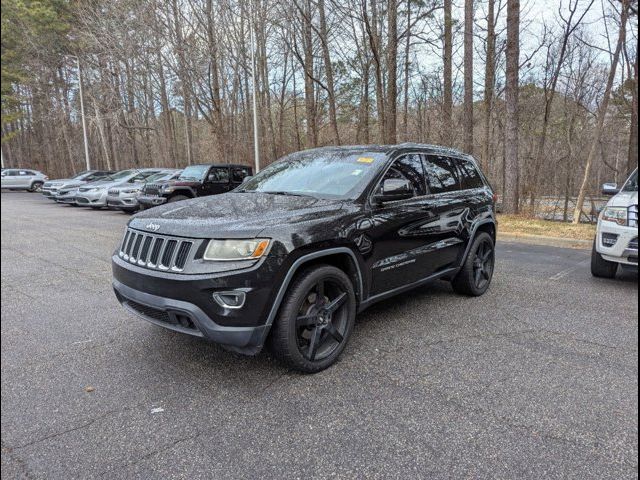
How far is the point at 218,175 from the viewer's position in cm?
1359

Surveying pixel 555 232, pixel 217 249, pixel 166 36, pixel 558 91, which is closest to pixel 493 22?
pixel 558 91

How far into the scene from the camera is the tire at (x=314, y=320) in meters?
2.94

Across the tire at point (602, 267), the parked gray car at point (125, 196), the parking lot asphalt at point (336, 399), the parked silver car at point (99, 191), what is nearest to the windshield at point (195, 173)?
the parked gray car at point (125, 196)

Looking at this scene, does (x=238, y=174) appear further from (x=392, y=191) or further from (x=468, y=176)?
(x=392, y=191)

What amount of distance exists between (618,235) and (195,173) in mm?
11390

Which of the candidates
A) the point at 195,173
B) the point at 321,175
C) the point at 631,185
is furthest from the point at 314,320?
the point at 195,173

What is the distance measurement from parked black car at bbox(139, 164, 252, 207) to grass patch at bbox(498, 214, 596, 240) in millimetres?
7533

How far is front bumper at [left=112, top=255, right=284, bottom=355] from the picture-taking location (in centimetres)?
270

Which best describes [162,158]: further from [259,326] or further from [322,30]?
[259,326]

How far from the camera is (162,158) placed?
40188 mm

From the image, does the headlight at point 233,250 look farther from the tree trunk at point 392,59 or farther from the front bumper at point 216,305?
the tree trunk at point 392,59

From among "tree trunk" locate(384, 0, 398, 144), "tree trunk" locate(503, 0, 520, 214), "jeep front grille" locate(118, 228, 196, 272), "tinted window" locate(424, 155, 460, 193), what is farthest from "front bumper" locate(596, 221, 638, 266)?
"tree trunk" locate(384, 0, 398, 144)

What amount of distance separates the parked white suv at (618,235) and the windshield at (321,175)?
3439 millimetres

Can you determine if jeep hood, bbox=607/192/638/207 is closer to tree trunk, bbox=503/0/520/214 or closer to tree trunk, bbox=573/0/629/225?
tree trunk, bbox=573/0/629/225
